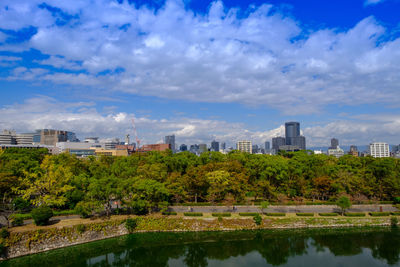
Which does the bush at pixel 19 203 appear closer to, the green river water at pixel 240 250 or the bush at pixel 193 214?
the green river water at pixel 240 250

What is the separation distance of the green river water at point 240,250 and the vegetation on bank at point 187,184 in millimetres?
5269

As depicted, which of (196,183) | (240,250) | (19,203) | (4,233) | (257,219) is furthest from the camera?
(196,183)

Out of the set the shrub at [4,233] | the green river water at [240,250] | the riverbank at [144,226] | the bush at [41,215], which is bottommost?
the green river water at [240,250]

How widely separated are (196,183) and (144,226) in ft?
40.7

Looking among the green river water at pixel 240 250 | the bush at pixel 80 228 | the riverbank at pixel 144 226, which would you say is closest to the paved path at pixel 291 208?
the riverbank at pixel 144 226

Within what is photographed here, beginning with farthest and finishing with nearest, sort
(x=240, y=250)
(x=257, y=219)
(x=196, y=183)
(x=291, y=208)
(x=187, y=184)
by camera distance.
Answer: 1. (x=187, y=184)
2. (x=196, y=183)
3. (x=291, y=208)
4. (x=257, y=219)
5. (x=240, y=250)

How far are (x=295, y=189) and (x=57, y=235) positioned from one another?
133 ft

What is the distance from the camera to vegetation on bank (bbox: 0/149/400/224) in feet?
126

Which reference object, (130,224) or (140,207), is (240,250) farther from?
(130,224)

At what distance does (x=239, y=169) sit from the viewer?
5059 centimetres

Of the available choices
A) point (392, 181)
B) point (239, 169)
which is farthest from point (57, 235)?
Answer: point (392, 181)

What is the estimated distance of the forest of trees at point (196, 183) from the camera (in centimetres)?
3853

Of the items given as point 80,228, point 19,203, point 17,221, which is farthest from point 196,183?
point 19,203

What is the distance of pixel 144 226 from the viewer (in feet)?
124
